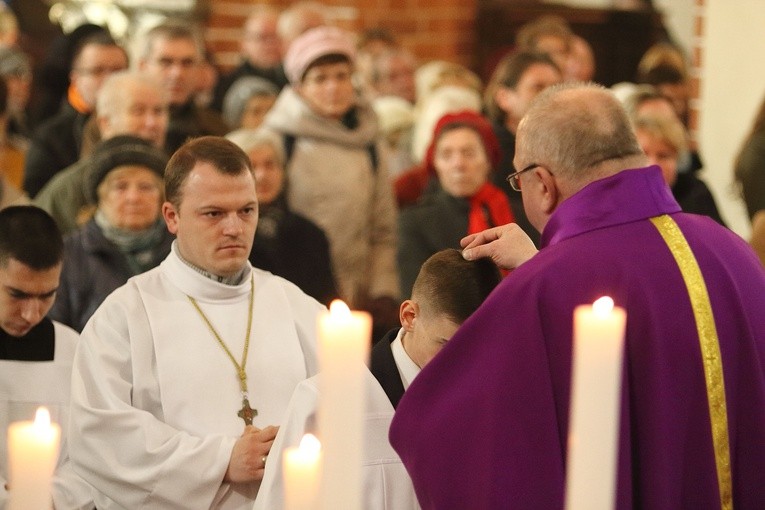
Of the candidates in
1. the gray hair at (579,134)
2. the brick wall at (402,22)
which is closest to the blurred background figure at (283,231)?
the gray hair at (579,134)

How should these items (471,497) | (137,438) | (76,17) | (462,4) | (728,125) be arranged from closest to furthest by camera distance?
(471,497)
(137,438)
(728,125)
(76,17)
(462,4)

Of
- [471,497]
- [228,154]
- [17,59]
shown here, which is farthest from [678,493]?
[17,59]

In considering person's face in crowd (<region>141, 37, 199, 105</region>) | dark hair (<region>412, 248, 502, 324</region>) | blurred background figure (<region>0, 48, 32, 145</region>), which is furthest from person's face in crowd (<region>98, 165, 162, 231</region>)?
blurred background figure (<region>0, 48, 32, 145</region>)

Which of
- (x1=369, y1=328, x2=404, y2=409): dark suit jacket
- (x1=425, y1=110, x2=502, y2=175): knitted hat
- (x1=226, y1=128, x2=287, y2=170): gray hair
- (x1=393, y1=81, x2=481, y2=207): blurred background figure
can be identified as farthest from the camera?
(x1=393, y1=81, x2=481, y2=207): blurred background figure

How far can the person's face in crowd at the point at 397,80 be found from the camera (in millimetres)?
9531

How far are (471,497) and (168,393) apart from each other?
3.50ft

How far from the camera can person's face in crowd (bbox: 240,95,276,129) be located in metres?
7.43

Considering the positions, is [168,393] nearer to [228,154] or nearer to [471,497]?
[228,154]

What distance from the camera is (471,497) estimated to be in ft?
9.35

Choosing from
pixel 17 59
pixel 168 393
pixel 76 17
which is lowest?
pixel 168 393

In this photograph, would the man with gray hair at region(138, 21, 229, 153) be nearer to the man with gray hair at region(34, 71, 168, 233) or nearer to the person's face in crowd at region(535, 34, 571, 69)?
the man with gray hair at region(34, 71, 168, 233)

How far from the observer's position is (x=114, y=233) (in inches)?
191

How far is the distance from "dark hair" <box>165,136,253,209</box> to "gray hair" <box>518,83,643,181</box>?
0.95m

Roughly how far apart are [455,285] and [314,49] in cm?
342
